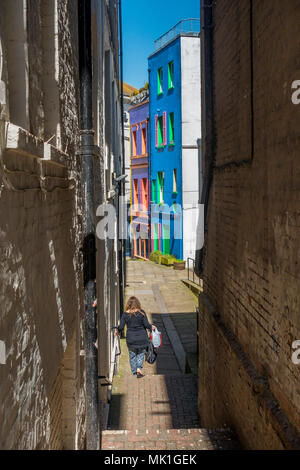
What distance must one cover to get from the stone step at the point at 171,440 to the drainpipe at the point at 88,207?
62.9 inches

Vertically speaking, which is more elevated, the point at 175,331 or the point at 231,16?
the point at 231,16

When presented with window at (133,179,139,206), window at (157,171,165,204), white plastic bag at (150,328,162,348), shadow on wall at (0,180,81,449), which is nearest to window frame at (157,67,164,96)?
window at (157,171,165,204)

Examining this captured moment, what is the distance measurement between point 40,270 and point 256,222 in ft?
10.5

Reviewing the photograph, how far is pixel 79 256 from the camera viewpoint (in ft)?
19.1

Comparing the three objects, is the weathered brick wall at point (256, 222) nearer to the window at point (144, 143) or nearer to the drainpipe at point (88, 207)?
the drainpipe at point (88, 207)

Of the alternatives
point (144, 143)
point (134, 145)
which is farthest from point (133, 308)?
point (134, 145)

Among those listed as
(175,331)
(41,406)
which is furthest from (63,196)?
(175,331)

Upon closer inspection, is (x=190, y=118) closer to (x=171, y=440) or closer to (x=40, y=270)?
(x=171, y=440)

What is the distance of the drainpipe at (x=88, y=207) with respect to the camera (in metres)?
5.07

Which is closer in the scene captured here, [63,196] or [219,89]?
[63,196]
